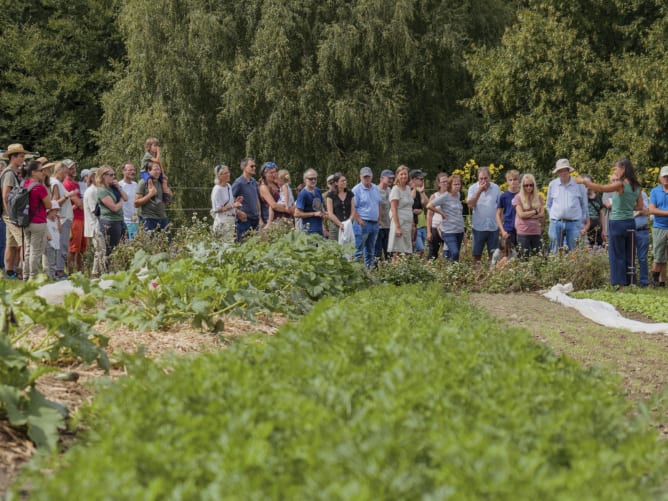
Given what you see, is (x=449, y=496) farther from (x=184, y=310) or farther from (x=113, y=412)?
(x=184, y=310)

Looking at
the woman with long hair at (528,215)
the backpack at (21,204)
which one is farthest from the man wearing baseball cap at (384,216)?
the backpack at (21,204)

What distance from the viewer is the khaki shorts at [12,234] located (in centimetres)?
1308

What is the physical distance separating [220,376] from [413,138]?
1307 inches

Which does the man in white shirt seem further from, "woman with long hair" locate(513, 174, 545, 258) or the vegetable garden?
the vegetable garden

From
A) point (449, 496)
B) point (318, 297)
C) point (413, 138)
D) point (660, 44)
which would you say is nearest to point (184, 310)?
point (318, 297)

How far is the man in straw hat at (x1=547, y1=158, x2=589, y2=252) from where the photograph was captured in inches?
620

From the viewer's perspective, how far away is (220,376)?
145 inches

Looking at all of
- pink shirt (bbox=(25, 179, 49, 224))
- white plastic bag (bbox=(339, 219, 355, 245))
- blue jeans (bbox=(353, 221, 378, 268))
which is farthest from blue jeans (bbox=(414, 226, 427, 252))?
pink shirt (bbox=(25, 179, 49, 224))

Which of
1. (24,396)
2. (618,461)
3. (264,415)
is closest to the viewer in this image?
(618,461)

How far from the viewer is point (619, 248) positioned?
14133 millimetres

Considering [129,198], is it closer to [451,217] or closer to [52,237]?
[52,237]

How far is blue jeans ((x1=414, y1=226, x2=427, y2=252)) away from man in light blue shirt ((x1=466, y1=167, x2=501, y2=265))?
199 centimetres

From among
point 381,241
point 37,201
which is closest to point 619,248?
point 381,241

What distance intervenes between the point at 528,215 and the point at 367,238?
2.47 metres
